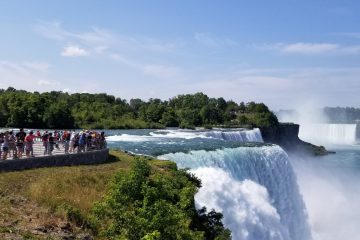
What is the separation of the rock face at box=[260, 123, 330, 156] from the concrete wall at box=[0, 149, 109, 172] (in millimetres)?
64892

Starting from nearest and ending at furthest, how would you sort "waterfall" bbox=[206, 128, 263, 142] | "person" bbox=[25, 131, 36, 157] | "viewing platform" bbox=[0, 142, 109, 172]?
"viewing platform" bbox=[0, 142, 109, 172] < "person" bbox=[25, 131, 36, 157] < "waterfall" bbox=[206, 128, 263, 142]

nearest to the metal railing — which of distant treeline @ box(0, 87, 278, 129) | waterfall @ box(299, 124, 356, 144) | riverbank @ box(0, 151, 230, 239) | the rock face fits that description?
riverbank @ box(0, 151, 230, 239)

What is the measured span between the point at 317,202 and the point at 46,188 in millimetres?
38427

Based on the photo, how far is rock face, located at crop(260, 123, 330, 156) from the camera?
290 feet

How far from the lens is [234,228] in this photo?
23.7m

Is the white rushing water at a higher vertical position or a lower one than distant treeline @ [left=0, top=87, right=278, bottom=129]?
lower

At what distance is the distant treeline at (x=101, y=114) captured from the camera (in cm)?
6969

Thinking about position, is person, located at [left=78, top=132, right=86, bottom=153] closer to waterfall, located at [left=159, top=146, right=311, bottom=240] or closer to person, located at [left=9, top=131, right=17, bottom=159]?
person, located at [left=9, top=131, right=17, bottom=159]

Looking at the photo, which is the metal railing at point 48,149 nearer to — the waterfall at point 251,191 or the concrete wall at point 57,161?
the concrete wall at point 57,161

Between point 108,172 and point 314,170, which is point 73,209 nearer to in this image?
point 108,172

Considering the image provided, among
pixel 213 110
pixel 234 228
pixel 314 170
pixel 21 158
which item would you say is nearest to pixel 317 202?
pixel 314 170

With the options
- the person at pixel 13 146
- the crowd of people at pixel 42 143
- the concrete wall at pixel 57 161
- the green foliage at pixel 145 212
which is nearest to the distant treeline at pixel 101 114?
the crowd of people at pixel 42 143

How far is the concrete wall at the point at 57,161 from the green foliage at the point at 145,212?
4.44m

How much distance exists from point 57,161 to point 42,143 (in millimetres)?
2005
